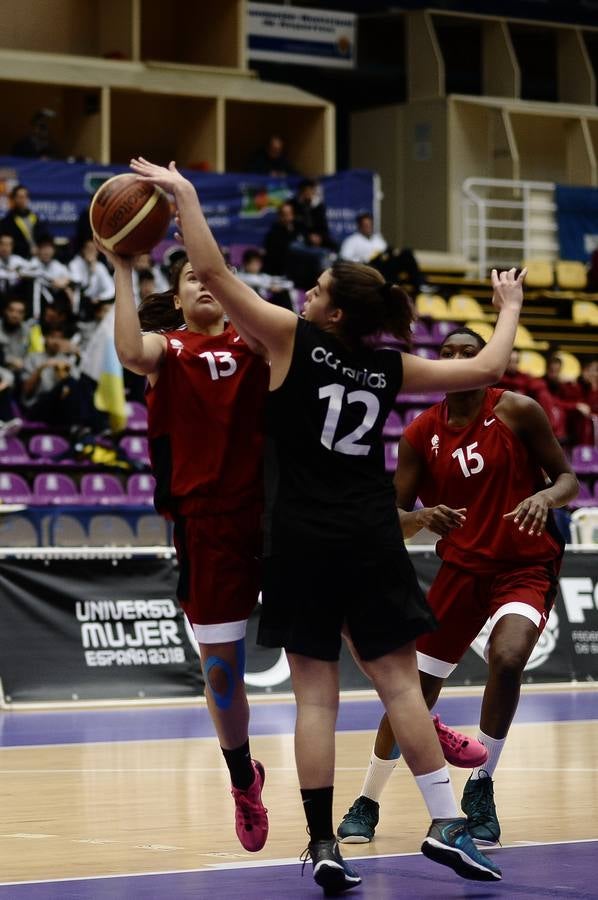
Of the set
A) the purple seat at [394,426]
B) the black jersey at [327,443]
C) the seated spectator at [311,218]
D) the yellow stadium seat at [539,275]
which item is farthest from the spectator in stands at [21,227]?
the black jersey at [327,443]

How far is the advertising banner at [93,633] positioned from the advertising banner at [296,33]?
672 inches

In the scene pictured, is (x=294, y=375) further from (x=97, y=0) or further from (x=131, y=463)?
(x=97, y=0)

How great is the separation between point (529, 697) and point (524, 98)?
1991cm

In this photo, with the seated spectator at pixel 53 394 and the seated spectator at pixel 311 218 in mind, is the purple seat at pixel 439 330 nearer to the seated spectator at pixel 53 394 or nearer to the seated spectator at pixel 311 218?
the seated spectator at pixel 311 218

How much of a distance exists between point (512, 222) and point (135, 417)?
11886 mm

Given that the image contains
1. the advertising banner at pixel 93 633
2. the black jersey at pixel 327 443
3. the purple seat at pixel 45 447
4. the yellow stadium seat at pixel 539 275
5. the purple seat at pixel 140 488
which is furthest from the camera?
the yellow stadium seat at pixel 539 275

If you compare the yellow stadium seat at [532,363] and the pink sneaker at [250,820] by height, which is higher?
the pink sneaker at [250,820]

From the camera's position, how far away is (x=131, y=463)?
50.5 ft

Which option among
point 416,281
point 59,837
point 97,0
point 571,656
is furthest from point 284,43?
point 59,837

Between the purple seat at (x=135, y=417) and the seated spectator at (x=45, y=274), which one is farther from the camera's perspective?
the seated spectator at (x=45, y=274)

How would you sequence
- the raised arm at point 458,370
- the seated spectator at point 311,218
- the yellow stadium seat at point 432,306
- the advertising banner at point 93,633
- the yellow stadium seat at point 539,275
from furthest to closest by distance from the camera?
the yellow stadium seat at point 539,275
the yellow stadium seat at point 432,306
the seated spectator at point 311,218
the advertising banner at point 93,633
the raised arm at point 458,370

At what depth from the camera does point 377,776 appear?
644 cm

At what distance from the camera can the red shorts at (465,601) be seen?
6430 millimetres

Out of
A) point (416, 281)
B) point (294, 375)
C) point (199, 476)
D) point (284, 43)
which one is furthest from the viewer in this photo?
point (284, 43)
